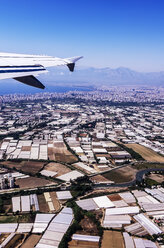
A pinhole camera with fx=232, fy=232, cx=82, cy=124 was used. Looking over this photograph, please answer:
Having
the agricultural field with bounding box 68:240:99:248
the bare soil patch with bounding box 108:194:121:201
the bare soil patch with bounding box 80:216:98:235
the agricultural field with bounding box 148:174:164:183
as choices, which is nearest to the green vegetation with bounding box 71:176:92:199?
the bare soil patch with bounding box 108:194:121:201

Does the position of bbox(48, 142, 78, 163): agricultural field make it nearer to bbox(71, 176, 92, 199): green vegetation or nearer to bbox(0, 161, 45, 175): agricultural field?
bbox(0, 161, 45, 175): agricultural field

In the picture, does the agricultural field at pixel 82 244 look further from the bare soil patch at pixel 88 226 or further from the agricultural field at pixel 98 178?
the agricultural field at pixel 98 178

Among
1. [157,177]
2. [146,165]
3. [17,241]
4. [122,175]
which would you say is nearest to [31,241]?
[17,241]

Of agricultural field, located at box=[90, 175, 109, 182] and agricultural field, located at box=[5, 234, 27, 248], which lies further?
agricultural field, located at box=[90, 175, 109, 182]

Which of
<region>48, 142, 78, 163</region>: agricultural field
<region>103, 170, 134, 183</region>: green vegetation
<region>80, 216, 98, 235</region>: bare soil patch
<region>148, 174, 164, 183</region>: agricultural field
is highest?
<region>48, 142, 78, 163</region>: agricultural field

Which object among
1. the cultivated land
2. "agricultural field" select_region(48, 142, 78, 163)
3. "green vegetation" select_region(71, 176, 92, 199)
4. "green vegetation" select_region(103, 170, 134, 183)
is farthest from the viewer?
the cultivated land

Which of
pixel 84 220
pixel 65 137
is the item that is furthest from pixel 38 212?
pixel 65 137

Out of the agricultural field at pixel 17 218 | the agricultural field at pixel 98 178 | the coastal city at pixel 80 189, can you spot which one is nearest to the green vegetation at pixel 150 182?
the coastal city at pixel 80 189
